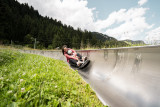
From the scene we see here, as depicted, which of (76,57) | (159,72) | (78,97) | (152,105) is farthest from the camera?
(76,57)

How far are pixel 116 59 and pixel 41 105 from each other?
2.05m

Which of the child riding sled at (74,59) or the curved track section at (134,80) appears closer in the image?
the curved track section at (134,80)

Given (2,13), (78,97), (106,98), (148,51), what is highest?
(2,13)

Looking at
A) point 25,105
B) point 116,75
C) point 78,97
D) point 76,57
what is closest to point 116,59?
point 116,75

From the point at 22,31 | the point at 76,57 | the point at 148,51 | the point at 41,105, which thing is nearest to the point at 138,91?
the point at 148,51

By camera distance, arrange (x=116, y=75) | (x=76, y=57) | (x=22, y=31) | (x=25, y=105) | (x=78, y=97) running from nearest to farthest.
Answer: (x=25, y=105), (x=78, y=97), (x=116, y=75), (x=76, y=57), (x=22, y=31)

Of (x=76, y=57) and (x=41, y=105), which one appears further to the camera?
(x=76, y=57)

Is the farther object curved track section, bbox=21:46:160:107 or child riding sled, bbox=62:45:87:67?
child riding sled, bbox=62:45:87:67

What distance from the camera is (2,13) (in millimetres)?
20484

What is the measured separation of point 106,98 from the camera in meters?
1.79

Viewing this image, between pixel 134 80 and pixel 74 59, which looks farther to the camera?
pixel 74 59

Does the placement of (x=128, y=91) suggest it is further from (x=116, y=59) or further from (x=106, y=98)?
(x=116, y=59)

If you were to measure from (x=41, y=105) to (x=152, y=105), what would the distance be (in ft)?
5.34

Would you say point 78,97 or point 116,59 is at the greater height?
point 116,59
